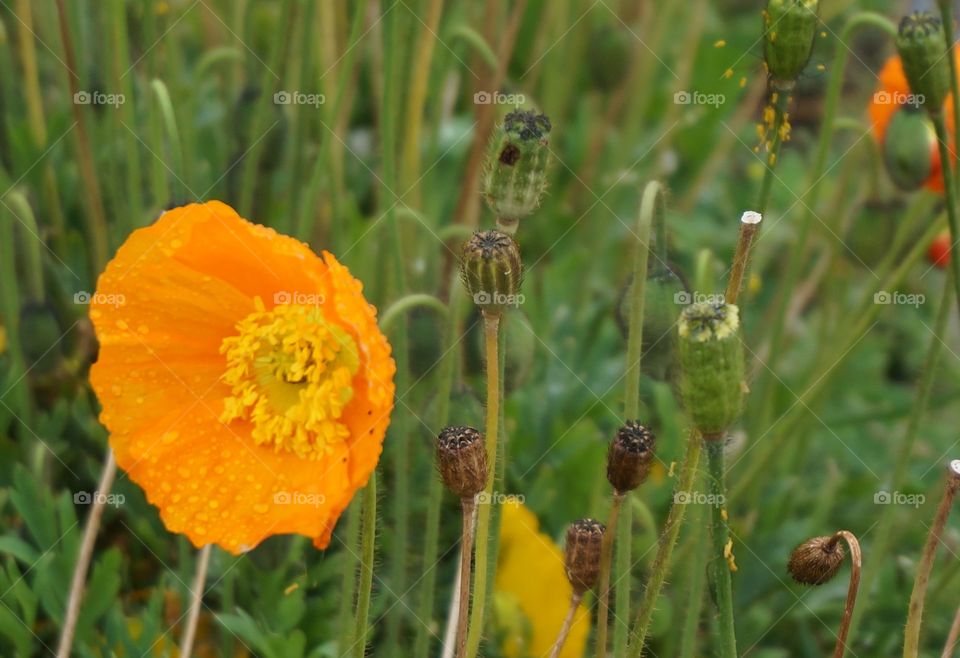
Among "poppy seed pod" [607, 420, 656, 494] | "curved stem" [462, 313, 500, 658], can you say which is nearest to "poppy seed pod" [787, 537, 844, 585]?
"poppy seed pod" [607, 420, 656, 494]

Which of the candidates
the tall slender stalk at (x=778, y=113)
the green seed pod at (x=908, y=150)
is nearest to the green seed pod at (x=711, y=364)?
the tall slender stalk at (x=778, y=113)

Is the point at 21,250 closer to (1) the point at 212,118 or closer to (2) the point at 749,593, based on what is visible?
(1) the point at 212,118

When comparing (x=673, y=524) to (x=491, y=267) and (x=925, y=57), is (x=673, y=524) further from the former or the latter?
(x=925, y=57)

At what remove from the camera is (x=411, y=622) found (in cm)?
166

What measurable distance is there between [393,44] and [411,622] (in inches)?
29.1

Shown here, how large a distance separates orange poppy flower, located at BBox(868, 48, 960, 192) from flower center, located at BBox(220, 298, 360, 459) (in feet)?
2.99

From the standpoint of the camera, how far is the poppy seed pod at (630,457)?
41.8 inches

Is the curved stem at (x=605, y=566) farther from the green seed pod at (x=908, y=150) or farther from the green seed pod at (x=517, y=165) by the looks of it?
the green seed pod at (x=908, y=150)

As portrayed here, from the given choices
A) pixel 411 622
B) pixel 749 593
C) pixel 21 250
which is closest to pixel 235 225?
pixel 411 622

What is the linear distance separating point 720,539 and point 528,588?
638mm

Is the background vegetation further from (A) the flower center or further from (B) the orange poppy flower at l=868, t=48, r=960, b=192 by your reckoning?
(A) the flower center

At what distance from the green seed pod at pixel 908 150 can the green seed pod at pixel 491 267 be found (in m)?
0.85

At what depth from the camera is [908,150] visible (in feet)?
5.64

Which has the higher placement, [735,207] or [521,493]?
[735,207]
